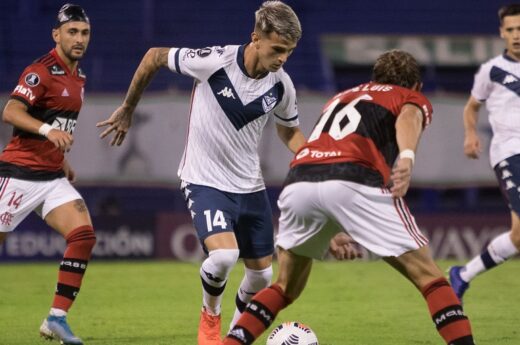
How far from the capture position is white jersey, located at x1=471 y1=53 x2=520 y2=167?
834cm

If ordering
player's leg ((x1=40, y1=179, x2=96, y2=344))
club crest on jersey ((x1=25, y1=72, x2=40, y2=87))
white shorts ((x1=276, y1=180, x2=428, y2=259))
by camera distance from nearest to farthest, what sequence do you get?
white shorts ((x1=276, y1=180, x2=428, y2=259)) → player's leg ((x1=40, y1=179, x2=96, y2=344)) → club crest on jersey ((x1=25, y1=72, x2=40, y2=87))

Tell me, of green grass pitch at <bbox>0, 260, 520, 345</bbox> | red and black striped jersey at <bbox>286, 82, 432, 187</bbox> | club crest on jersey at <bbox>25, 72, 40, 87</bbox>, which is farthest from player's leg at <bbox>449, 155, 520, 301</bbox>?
club crest on jersey at <bbox>25, 72, 40, 87</bbox>

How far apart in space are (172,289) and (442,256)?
491 cm

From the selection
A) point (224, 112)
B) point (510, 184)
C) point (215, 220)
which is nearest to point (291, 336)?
point (215, 220)

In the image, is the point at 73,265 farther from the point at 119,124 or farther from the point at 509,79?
the point at 509,79

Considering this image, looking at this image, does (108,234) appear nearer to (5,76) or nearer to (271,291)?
(5,76)

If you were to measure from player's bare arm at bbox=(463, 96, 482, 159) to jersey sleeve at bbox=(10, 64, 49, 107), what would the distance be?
3.42 m

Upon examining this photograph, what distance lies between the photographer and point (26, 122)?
22.1 ft

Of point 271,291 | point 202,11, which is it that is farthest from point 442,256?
point 271,291

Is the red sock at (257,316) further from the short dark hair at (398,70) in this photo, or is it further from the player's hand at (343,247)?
the short dark hair at (398,70)

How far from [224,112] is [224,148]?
223 millimetres

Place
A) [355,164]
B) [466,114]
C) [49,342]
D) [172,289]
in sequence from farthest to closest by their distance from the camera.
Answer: [172,289] → [466,114] → [49,342] → [355,164]

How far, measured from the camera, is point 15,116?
6785mm

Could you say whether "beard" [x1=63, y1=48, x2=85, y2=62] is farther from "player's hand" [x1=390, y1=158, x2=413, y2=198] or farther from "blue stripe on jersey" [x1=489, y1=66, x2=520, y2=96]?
"blue stripe on jersey" [x1=489, y1=66, x2=520, y2=96]
